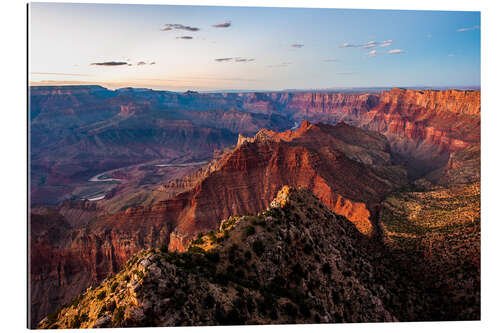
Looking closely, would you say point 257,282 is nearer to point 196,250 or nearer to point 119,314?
point 196,250

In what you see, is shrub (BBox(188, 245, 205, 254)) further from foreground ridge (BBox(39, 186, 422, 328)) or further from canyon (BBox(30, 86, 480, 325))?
canyon (BBox(30, 86, 480, 325))

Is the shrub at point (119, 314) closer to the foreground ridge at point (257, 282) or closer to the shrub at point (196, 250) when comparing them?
the foreground ridge at point (257, 282)

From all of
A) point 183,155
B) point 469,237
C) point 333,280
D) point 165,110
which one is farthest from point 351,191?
point 165,110

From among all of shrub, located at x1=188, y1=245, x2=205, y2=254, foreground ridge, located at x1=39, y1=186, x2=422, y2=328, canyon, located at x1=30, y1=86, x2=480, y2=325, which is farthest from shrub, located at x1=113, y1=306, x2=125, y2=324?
canyon, located at x1=30, y1=86, x2=480, y2=325

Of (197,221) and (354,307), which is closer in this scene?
(354,307)

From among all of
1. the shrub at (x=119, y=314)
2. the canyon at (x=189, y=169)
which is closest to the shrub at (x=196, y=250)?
the shrub at (x=119, y=314)

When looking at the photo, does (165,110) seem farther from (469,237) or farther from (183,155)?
(469,237)
